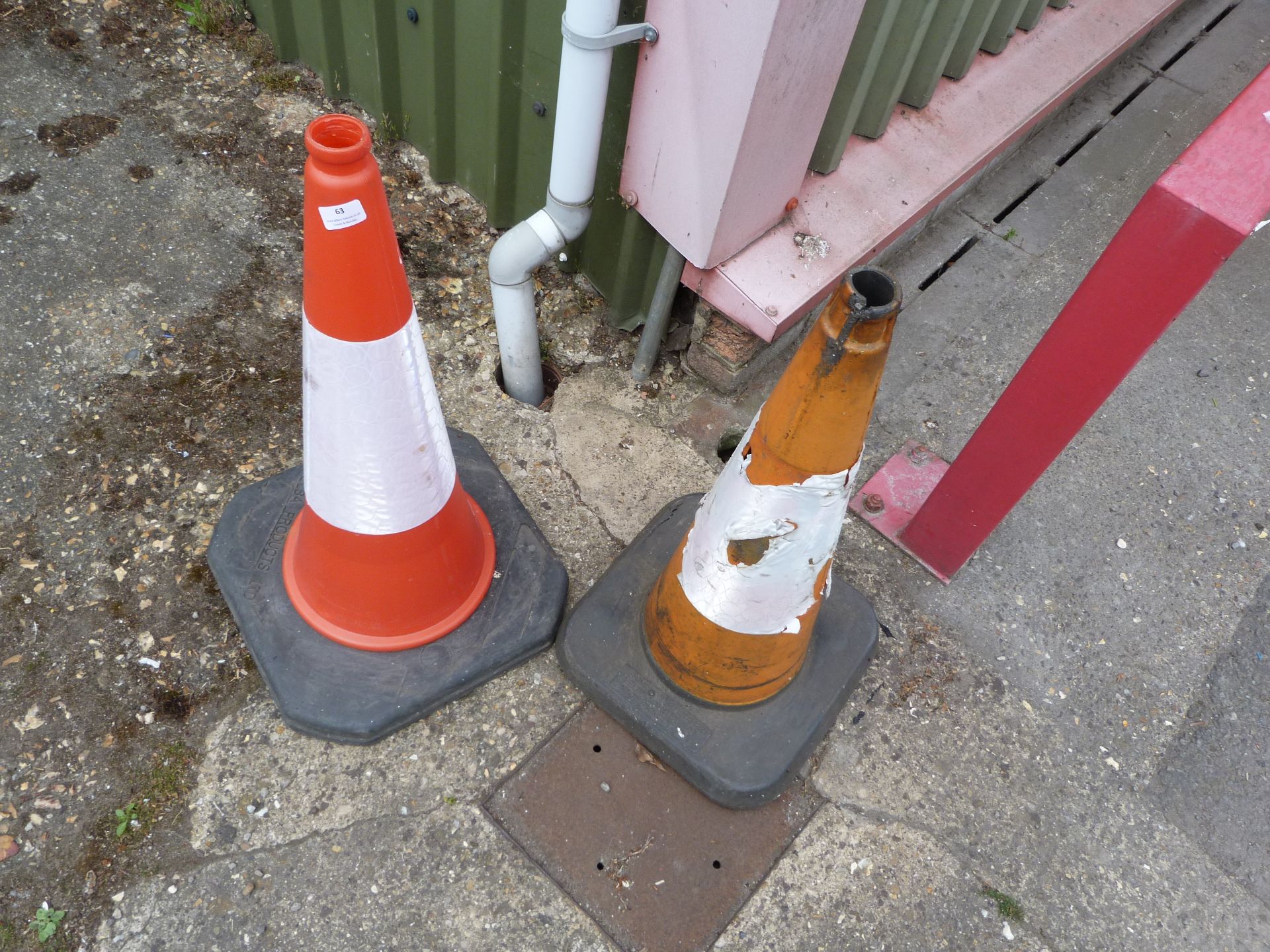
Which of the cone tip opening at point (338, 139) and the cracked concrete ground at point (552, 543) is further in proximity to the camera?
the cracked concrete ground at point (552, 543)

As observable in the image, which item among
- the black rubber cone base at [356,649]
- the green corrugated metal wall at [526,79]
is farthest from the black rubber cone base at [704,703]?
the green corrugated metal wall at [526,79]

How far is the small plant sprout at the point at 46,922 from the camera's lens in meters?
2.01

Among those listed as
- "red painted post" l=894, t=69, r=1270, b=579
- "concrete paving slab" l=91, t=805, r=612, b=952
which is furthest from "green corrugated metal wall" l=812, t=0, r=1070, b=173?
"concrete paving slab" l=91, t=805, r=612, b=952

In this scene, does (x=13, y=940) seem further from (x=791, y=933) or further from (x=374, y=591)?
(x=791, y=933)

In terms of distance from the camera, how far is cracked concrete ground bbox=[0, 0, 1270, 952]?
2195 millimetres

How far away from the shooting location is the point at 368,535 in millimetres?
2197

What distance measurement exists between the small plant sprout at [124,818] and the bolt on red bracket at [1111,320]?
241 cm

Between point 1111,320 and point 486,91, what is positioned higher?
point 1111,320

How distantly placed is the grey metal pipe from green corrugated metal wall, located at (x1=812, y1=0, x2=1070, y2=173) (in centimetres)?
68

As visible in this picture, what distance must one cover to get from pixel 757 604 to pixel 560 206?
141cm

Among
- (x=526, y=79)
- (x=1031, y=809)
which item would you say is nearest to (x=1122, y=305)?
(x=1031, y=809)

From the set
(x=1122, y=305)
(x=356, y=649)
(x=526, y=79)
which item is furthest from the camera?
(x=526, y=79)

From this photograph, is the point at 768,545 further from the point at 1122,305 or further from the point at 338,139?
the point at 338,139

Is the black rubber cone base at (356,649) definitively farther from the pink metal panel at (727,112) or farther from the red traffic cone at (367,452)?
the pink metal panel at (727,112)
